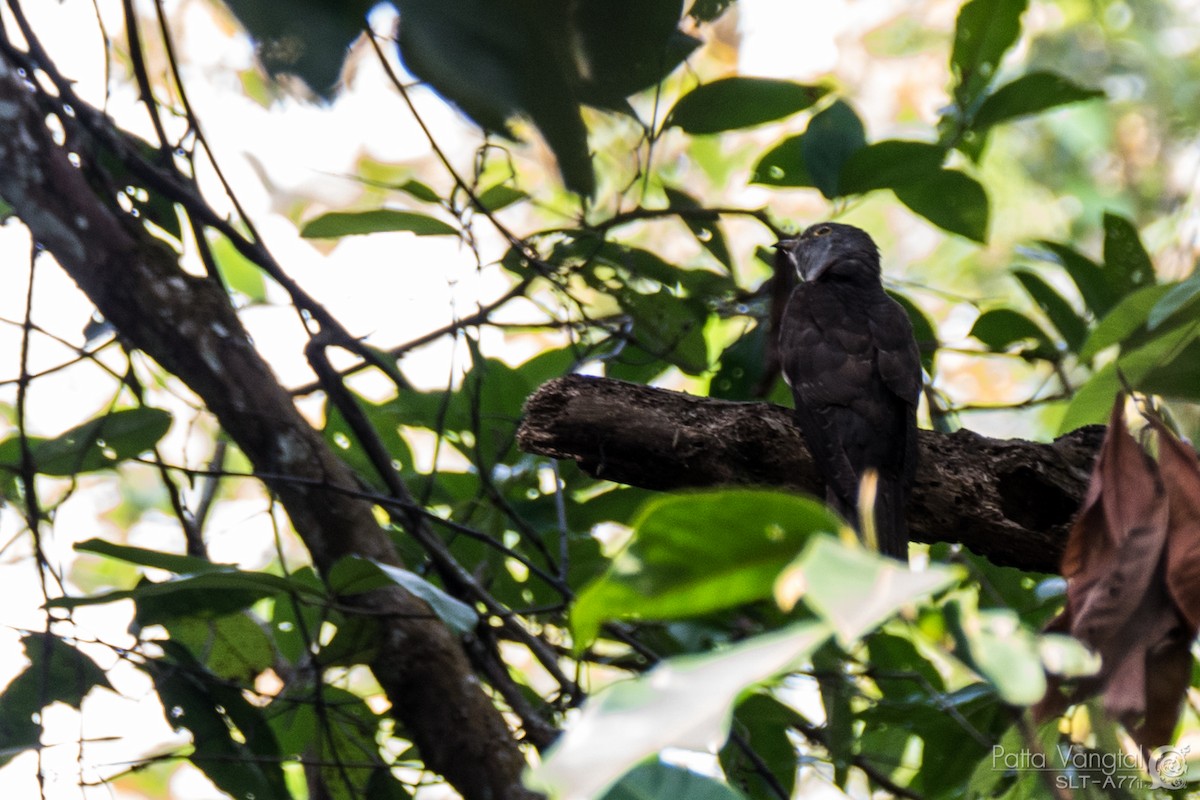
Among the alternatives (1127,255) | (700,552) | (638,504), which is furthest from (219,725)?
(1127,255)

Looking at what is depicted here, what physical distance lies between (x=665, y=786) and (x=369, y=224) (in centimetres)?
224

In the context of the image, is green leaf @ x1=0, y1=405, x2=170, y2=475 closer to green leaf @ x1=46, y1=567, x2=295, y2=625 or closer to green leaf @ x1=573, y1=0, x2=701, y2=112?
green leaf @ x1=46, y1=567, x2=295, y2=625

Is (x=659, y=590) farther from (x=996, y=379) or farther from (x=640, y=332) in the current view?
(x=996, y=379)

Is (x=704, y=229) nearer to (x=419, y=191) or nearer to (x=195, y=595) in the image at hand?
(x=419, y=191)

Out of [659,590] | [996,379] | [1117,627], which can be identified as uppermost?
[996,379]

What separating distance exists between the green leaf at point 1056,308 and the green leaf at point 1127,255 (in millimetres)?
180

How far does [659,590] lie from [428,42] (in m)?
0.54

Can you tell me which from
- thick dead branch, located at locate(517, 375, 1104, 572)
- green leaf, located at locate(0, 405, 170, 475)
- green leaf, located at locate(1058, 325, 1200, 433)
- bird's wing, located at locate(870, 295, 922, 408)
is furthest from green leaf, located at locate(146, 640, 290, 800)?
green leaf, located at locate(1058, 325, 1200, 433)

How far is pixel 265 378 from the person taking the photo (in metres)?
3.18

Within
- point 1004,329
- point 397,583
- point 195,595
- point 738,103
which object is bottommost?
point 397,583

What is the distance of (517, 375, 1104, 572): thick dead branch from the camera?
8.86ft

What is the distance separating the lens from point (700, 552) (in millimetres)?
1030

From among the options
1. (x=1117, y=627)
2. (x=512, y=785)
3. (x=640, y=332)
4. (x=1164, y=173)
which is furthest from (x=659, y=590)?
(x=1164, y=173)

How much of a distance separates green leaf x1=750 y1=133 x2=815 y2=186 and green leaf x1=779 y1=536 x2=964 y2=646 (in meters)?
2.87
